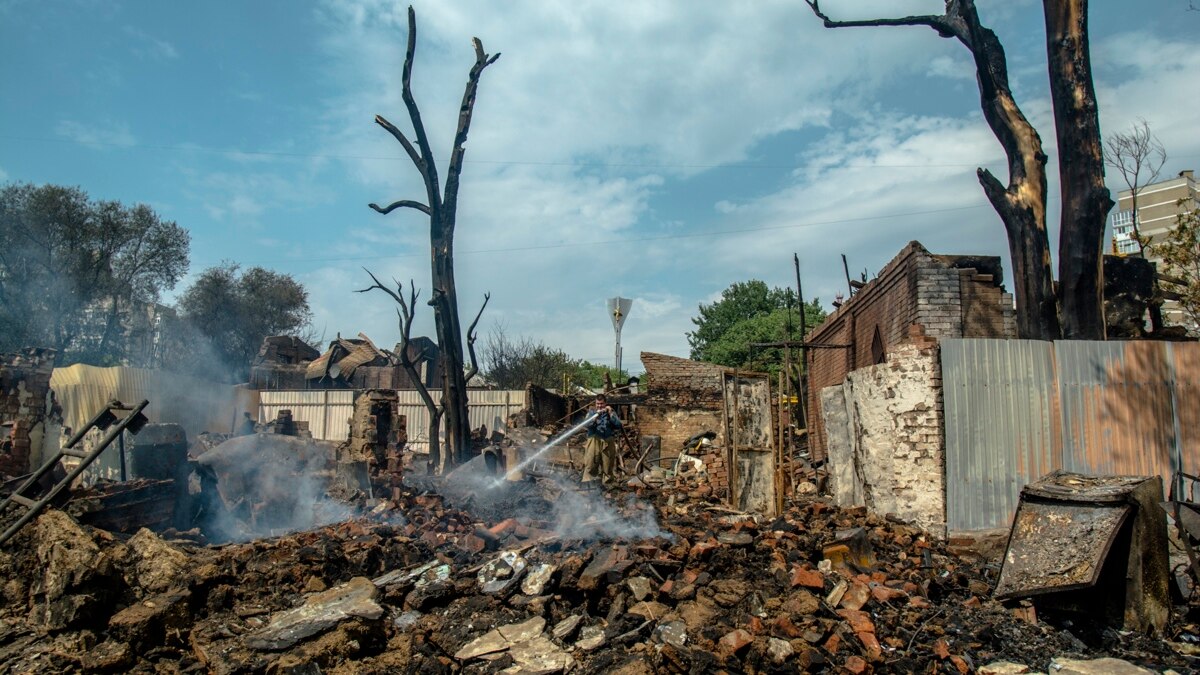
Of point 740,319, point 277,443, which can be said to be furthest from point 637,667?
point 740,319

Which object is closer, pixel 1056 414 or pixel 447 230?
pixel 1056 414

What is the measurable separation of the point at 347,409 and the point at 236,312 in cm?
1663

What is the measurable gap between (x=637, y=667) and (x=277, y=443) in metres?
8.53

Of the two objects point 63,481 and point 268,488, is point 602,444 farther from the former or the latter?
point 63,481

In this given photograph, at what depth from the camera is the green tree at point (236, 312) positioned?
111ft

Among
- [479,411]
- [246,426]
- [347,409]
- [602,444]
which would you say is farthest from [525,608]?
[246,426]

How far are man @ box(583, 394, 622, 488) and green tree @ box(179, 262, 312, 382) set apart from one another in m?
26.1

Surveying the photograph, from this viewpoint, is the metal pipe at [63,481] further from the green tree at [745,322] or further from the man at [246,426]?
the green tree at [745,322]

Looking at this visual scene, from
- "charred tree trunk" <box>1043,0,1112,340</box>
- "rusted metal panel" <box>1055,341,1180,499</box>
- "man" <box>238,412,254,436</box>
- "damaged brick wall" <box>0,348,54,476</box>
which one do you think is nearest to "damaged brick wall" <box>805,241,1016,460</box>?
"charred tree trunk" <box>1043,0,1112,340</box>

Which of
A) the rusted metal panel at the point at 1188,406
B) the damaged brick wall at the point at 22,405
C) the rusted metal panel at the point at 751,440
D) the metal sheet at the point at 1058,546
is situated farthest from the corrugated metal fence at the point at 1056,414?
the damaged brick wall at the point at 22,405

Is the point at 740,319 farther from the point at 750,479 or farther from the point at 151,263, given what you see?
the point at 750,479

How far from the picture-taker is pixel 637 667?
14.9 feet

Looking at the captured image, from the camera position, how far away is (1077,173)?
29.8 feet

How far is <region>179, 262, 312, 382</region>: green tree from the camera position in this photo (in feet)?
111
